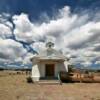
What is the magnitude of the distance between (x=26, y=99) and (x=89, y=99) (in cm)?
419

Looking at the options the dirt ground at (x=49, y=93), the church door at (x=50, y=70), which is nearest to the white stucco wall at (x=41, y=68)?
the church door at (x=50, y=70)

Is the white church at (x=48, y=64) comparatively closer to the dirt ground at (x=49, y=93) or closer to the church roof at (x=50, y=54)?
the church roof at (x=50, y=54)

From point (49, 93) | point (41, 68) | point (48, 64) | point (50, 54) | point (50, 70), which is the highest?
point (50, 54)

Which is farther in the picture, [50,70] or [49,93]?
[50,70]

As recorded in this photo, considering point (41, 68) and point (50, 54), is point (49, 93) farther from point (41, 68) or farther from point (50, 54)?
point (50, 54)

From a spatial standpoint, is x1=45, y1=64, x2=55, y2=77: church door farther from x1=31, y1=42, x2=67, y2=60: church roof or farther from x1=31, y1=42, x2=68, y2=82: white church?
x1=31, y1=42, x2=67, y2=60: church roof

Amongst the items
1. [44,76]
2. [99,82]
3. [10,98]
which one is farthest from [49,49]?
[10,98]

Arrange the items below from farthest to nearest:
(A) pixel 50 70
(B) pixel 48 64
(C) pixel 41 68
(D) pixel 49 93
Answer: (A) pixel 50 70 < (B) pixel 48 64 < (C) pixel 41 68 < (D) pixel 49 93

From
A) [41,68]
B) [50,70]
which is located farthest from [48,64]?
[41,68]

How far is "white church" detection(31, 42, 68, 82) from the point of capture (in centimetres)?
2917

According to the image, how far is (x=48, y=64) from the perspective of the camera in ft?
98.0

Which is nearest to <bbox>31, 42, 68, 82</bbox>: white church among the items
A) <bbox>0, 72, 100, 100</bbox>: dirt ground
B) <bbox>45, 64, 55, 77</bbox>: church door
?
<bbox>45, 64, 55, 77</bbox>: church door

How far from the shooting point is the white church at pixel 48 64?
29.2m

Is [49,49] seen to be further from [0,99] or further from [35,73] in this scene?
[0,99]
